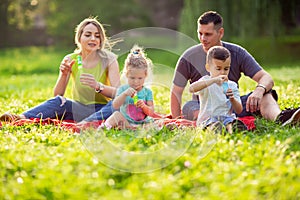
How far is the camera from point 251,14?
1390 centimetres

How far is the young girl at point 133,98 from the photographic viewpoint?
4.43 metres

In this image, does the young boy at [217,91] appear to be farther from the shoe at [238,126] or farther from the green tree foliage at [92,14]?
the green tree foliage at [92,14]

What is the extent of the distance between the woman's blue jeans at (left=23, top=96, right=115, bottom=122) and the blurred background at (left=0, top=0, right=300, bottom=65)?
9.51 metres

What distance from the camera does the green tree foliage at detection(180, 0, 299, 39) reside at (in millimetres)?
13648

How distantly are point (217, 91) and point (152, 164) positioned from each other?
51.7 inches

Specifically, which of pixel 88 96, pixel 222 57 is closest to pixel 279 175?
pixel 222 57

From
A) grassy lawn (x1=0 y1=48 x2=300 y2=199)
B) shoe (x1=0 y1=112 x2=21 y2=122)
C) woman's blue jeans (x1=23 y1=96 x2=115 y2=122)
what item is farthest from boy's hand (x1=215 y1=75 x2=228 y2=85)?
shoe (x1=0 y1=112 x2=21 y2=122)

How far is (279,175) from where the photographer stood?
2.85 m

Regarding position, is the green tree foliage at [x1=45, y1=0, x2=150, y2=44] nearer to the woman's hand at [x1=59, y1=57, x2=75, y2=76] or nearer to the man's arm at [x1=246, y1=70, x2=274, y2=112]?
the woman's hand at [x1=59, y1=57, x2=75, y2=76]

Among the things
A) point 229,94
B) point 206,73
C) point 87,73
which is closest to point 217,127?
point 229,94

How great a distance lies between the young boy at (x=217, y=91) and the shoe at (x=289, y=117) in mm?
452

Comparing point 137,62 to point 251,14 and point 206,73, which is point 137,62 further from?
point 251,14

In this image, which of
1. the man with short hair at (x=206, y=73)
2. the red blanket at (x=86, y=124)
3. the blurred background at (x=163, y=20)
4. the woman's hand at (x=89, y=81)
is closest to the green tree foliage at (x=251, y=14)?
the blurred background at (x=163, y=20)

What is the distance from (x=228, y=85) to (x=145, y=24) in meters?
20.3
